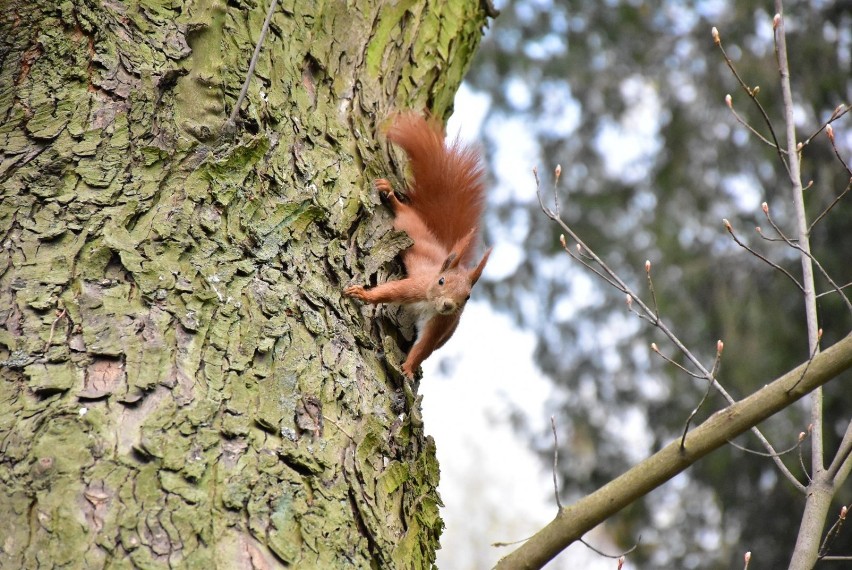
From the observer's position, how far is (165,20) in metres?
1.59

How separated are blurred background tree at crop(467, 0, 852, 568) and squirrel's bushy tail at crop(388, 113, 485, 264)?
6.96 ft

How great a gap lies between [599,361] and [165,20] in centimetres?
403

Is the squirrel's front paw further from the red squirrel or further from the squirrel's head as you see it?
the squirrel's head

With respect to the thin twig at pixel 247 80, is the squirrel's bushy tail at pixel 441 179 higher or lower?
higher

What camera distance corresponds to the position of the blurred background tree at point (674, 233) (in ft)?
13.7

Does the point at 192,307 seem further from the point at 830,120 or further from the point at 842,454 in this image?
the point at 830,120

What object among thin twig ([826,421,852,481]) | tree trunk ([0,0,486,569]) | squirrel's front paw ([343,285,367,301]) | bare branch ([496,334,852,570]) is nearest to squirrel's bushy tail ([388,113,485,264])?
tree trunk ([0,0,486,569])

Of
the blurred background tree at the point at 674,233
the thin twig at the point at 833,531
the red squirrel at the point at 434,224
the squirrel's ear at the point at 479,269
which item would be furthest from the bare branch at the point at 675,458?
the blurred background tree at the point at 674,233

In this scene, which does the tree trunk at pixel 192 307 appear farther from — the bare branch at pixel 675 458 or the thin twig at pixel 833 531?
the thin twig at pixel 833 531

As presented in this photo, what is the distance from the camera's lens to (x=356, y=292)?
162 cm

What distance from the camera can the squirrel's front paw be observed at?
5.22ft

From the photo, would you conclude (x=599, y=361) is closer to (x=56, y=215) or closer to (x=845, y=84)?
(x=845, y=84)

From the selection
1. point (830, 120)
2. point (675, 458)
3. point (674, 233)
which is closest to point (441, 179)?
point (830, 120)

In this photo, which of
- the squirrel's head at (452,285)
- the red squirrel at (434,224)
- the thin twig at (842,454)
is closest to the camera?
the thin twig at (842,454)
